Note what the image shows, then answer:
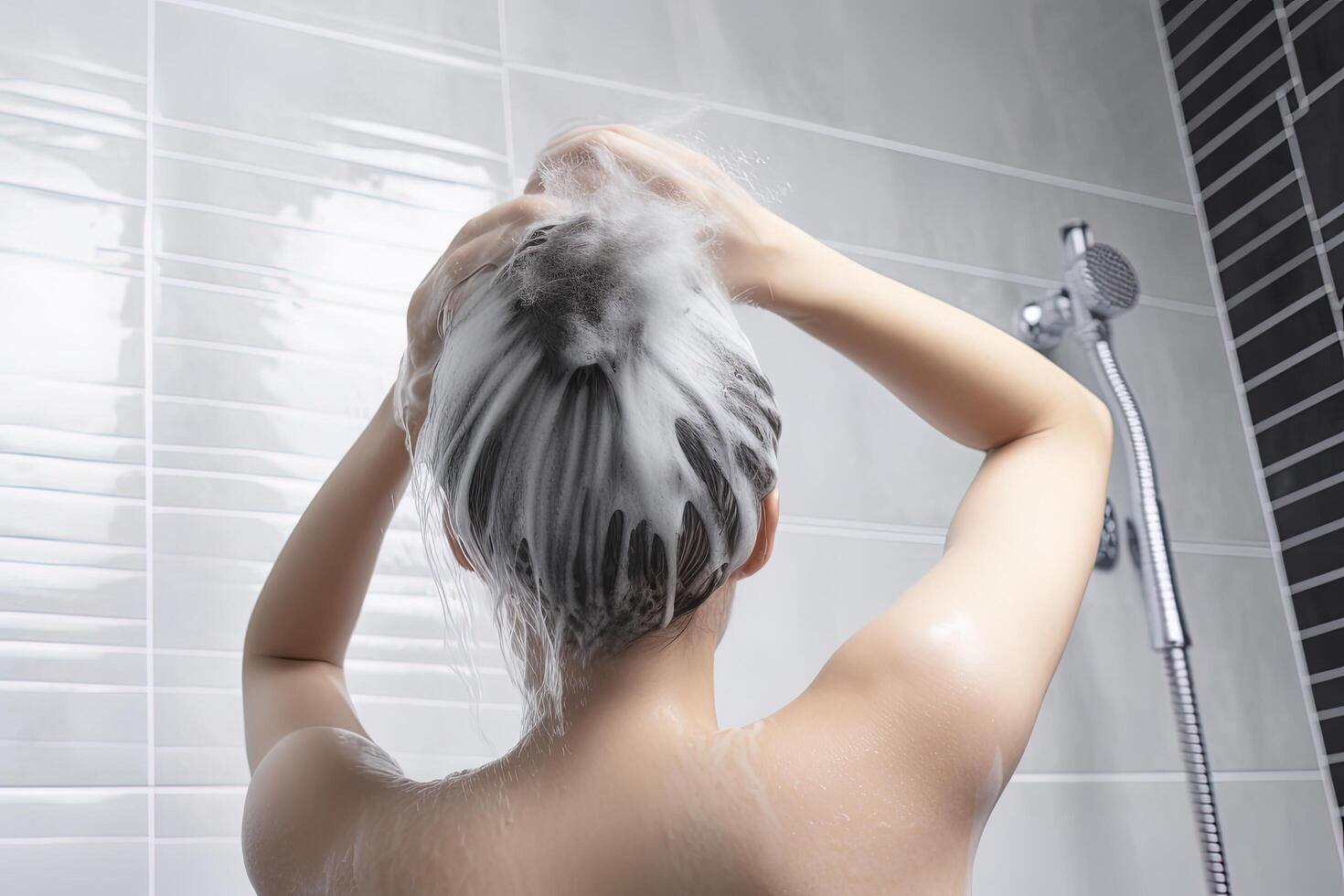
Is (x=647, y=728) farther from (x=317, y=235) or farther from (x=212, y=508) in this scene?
(x=317, y=235)

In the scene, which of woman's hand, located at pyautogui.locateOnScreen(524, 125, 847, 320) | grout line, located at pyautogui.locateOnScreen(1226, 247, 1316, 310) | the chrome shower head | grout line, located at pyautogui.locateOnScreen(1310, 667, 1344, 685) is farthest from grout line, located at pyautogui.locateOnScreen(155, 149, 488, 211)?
grout line, located at pyautogui.locateOnScreen(1310, 667, 1344, 685)

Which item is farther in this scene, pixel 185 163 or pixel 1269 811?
pixel 1269 811

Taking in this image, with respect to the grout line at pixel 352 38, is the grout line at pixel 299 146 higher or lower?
lower

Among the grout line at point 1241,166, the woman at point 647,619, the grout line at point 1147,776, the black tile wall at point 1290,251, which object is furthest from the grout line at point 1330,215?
the woman at point 647,619

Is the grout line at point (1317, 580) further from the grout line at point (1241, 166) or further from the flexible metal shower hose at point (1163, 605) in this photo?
the grout line at point (1241, 166)

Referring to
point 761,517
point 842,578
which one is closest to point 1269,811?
point 842,578

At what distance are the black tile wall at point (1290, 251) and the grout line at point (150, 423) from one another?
126cm

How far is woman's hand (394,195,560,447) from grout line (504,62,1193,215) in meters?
0.64

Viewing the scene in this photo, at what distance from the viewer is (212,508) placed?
92cm

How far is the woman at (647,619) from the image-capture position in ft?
1.51

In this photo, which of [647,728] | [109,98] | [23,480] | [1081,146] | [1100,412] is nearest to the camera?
[647,728]

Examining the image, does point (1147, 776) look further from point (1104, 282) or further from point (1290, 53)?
point (1290, 53)

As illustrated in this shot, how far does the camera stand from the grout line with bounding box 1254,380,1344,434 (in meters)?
1.44

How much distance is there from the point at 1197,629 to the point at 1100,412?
922mm
